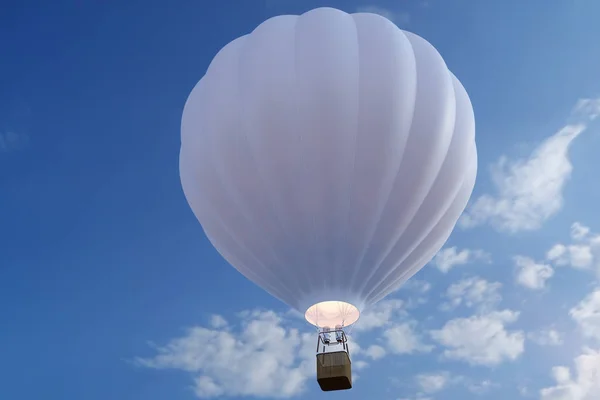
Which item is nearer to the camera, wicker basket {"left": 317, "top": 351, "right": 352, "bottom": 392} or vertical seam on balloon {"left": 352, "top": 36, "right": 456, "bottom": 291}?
wicker basket {"left": 317, "top": 351, "right": 352, "bottom": 392}

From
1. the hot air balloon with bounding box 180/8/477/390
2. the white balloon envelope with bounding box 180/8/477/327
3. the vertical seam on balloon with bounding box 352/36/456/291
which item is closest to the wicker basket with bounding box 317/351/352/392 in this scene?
the hot air balloon with bounding box 180/8/477/390

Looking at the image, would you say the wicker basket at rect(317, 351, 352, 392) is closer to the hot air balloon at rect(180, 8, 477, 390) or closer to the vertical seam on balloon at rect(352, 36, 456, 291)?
the hot air balloon at rect(180, 8, 477, 390)

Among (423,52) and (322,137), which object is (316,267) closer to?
(322,137)

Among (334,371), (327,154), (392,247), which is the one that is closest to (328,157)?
(327,154)

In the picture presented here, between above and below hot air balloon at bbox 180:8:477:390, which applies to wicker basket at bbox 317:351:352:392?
below

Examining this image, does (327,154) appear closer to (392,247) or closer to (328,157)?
(328,157)

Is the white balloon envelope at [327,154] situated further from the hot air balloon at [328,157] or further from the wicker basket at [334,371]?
Result: the wicker basket at [334,371]
